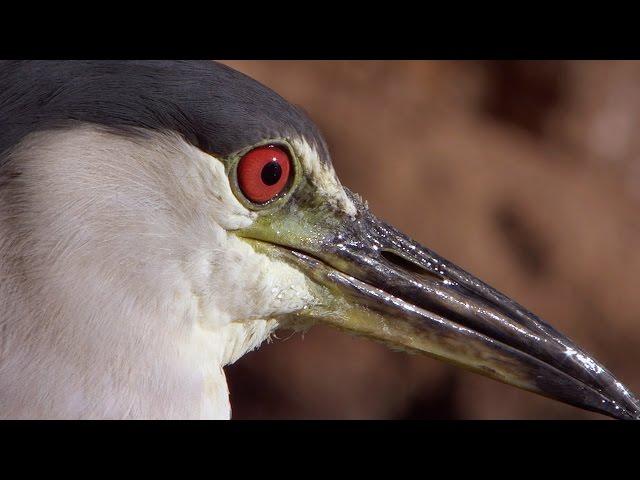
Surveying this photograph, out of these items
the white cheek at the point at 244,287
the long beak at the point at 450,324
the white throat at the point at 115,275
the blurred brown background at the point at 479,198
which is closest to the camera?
the white throat at the point at 115,275

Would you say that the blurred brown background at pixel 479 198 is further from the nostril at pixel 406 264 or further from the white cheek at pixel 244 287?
the white cheek at pixel 244 287

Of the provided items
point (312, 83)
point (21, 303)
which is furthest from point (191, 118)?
point (312, 83)

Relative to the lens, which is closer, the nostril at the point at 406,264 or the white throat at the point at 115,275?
the white throat at the point at 115,275

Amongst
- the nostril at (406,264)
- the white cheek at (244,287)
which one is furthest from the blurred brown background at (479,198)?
the white cheek at (244,287)

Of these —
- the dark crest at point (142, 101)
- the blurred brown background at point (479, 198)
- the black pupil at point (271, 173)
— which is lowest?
the blurred brown background at point (479, 198)

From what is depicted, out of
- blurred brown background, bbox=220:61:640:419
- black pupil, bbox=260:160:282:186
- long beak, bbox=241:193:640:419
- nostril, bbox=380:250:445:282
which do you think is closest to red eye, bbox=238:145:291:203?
black pupil, bbox=260:160:282:186

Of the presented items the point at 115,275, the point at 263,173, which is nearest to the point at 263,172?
the point at 263,173

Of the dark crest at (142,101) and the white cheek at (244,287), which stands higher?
the dark crest at (142,101)

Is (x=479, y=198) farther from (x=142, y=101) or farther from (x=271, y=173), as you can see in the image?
(x=142, y=101)
